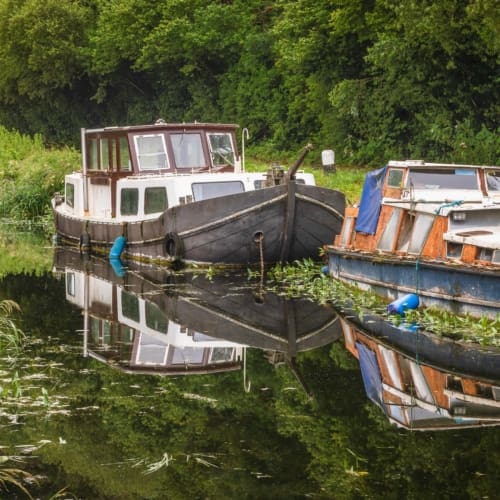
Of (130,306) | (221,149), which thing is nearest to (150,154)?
(221,149)

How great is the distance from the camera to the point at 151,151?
2564 cm

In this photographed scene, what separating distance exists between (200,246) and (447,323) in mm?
8614

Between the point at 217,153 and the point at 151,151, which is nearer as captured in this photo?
the point at 151,151

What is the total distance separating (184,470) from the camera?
9.52 m

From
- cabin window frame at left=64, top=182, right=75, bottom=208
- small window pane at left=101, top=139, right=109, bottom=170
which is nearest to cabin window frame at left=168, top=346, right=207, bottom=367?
small window pane at left=101, top=139, right=109, bottom=170

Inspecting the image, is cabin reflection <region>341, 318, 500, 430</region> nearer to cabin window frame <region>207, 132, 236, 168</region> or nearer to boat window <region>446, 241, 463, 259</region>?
boat window <region>446, 241, 463, 259</region>

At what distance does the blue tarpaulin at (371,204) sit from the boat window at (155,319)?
12.4 ft

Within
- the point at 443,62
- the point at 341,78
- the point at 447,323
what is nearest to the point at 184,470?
the point at 447,323

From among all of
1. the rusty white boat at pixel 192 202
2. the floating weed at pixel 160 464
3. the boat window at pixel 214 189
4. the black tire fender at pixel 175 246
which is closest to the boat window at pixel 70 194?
the rusty white boat at pixel 192 202

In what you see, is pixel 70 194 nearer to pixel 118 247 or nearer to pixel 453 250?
pixel 118 247

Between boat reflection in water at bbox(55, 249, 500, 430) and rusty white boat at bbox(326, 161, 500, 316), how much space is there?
92 cm

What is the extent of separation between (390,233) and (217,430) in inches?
321

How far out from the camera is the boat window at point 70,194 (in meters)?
30.5

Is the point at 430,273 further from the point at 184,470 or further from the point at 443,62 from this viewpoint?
the point at 443,62
